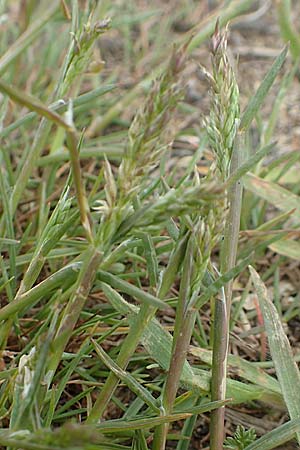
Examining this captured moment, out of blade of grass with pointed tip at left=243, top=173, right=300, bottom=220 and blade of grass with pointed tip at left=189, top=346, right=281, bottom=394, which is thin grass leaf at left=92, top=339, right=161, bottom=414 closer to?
blade of grass with pointed tip at left=189, top=346, right=281, bottom=394

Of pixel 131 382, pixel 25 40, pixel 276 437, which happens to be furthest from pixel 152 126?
pixel 25 40

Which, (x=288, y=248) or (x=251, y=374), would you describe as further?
(x=288, y=248)

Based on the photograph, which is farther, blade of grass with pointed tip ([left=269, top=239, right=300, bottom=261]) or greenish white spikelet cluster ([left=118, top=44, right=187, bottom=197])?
blade of grass with pointed tip ([left=269, top=239, right=300, bottom=261])

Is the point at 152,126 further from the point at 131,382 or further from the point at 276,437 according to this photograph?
the point at 276,437

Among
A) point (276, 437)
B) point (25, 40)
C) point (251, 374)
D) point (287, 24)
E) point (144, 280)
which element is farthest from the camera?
point (287, 24)

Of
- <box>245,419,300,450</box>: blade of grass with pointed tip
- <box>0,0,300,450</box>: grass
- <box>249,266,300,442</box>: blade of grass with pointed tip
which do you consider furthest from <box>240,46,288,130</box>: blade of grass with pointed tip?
<box>245,419,300,450</box>: blade of grass with pointed tip

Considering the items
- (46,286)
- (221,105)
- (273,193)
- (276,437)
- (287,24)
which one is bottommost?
(276,437)

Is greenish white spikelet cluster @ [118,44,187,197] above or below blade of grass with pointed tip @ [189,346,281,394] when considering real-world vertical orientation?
above

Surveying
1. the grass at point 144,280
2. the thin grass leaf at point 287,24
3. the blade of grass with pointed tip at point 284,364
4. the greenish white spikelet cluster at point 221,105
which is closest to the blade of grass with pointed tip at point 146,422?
the grass at point 144,280
